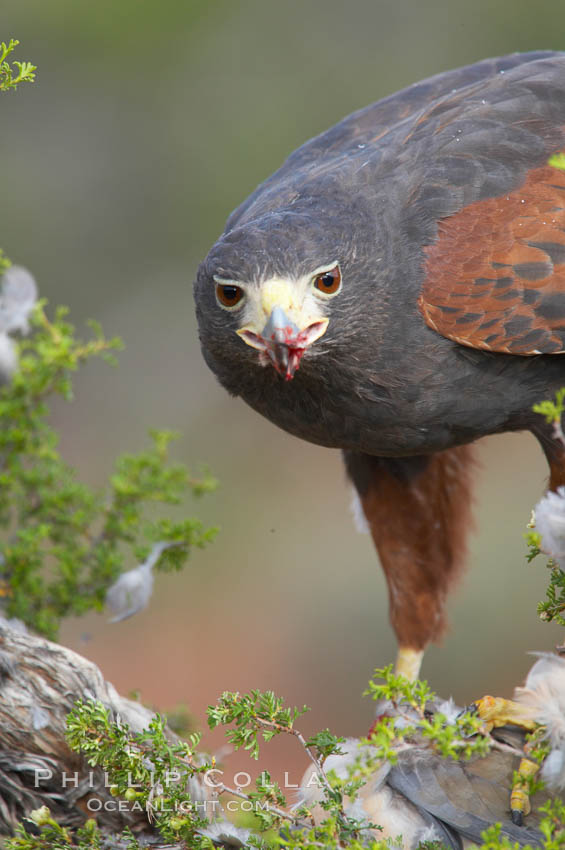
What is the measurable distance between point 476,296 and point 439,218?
0.30 metres

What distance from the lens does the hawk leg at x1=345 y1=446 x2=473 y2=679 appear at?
432cm

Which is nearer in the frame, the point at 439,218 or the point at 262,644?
the point at 439,218

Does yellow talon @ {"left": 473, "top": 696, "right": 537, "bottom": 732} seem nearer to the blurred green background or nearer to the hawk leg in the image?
the hawk leg

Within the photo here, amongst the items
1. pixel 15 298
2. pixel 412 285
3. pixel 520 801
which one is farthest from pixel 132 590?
pixel 520 801

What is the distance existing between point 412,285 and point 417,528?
1.40 metres

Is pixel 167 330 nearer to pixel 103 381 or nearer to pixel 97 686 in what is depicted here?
pixel 103 381

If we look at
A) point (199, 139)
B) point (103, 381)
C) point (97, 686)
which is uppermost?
point (199, 139)

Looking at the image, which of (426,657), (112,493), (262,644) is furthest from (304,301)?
(262,644)

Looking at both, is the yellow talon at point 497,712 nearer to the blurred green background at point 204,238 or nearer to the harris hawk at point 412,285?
the harris hawk at point 412,285

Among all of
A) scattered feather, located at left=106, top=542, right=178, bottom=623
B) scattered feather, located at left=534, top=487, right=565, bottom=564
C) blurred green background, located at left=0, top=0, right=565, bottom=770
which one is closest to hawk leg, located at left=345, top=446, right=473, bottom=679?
scattered feather, located at left=106, top=542, right=178, bottom=623

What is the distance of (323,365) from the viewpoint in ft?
10.6

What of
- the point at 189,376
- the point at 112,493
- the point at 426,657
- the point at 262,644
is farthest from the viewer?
the point at 189,376

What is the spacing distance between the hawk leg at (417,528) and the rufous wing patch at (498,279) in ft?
3.40

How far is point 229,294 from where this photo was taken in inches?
120
